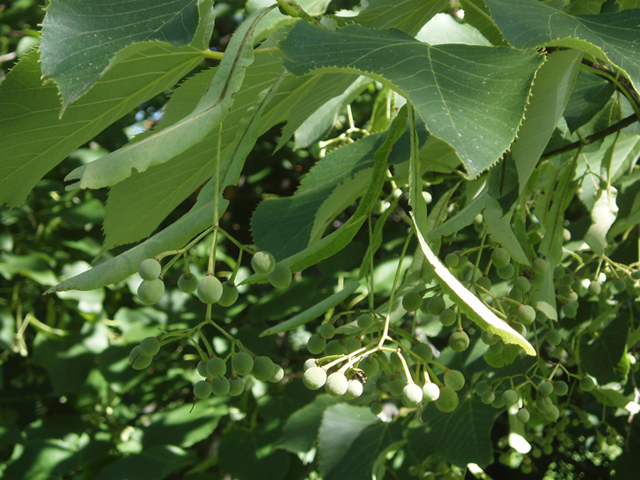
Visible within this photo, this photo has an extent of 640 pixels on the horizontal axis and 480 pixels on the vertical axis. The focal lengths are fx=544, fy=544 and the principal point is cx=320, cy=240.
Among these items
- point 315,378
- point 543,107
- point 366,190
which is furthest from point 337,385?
point 543,107

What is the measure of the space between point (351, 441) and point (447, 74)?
1.09m

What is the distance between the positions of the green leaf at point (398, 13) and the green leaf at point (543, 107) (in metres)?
0.21

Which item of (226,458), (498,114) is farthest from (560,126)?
(226,458)

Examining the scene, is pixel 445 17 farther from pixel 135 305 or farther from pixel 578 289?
pixel 135 305

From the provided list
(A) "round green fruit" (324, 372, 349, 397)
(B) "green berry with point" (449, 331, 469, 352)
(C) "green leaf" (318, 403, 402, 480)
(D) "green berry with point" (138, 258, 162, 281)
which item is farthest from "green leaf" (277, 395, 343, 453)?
(D) "green berry with point" (138, 258, 162, 281)

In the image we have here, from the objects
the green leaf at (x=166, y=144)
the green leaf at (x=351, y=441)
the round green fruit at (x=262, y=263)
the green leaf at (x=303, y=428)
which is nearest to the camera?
the green leaf at (x=166, y=144)

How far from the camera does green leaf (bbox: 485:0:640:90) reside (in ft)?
1.62

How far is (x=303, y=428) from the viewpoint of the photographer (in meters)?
1.61

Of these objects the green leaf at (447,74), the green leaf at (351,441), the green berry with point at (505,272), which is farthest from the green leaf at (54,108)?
the green leaf at (351,441)

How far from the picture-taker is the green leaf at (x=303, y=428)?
5.20ft

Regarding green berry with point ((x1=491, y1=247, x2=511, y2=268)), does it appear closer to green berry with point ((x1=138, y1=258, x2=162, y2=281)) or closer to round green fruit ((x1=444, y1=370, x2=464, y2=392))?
round green fruit ((x1=444, y1=370, x2=464, y2=392))

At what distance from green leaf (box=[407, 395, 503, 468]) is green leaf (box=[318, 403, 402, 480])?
0.09 metres

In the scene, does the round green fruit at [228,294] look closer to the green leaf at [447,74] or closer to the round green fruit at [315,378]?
the round green fruit at [315,378]

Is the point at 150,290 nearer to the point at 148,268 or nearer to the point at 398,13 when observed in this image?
the point at 148,268
